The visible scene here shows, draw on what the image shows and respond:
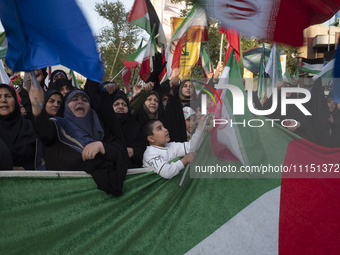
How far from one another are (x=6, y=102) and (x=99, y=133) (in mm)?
850

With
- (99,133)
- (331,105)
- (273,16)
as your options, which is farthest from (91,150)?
(331,105)

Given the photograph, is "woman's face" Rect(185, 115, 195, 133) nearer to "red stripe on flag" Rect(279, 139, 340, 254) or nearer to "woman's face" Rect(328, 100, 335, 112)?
"red stripe on flag" Rect(279, 139, 340, 254)

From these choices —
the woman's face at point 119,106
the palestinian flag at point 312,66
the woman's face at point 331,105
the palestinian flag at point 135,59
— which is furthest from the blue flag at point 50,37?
the palestinian flag at point 312,66

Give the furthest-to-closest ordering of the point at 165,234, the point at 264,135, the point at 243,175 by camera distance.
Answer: the point at 264,135 → the point at 243,175 → the point at 165,234

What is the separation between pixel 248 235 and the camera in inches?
98.8

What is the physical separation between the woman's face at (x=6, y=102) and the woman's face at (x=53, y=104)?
1.04 ft

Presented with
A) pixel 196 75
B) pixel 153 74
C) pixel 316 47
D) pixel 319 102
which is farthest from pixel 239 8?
pixel 316 47

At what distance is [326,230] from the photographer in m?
2.57

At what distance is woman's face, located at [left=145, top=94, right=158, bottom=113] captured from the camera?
3879mm

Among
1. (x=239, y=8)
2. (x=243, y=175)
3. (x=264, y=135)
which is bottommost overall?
(x=243, y=175)

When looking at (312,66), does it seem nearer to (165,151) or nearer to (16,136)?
(165,151)

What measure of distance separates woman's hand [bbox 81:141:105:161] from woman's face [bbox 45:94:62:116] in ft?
3.20

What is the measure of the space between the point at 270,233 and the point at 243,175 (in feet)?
1.49

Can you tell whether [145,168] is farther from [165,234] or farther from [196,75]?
[196,75]
